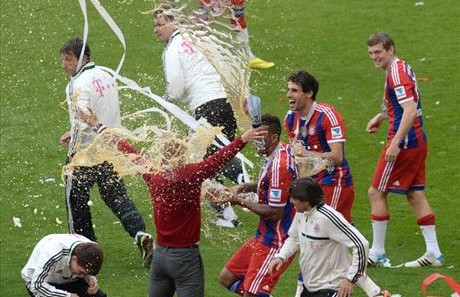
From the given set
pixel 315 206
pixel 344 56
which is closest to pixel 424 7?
pixel 344 56

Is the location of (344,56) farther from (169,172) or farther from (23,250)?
(169,172)

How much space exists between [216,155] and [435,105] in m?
6.89

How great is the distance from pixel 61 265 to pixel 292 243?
1704mm

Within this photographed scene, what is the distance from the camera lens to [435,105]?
1620cm

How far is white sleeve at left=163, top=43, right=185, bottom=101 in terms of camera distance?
43.2 ft

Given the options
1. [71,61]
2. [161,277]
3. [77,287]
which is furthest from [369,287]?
[71,61]

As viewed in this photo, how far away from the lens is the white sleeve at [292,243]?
33.2ft

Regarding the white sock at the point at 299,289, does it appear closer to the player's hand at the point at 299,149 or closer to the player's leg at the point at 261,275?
the player's leg at the point at 261,275

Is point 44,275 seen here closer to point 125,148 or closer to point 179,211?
point 179,211

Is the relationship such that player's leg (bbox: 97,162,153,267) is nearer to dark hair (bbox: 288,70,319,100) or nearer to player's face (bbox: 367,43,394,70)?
dark hair (bbox: 288,70,319,100)

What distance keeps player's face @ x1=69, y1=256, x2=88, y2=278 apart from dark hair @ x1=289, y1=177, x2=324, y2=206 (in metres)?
1.60

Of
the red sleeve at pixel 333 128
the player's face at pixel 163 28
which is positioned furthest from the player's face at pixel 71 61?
the red sleeve at pixel 333 128

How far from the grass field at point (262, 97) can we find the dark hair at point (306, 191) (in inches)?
74.5

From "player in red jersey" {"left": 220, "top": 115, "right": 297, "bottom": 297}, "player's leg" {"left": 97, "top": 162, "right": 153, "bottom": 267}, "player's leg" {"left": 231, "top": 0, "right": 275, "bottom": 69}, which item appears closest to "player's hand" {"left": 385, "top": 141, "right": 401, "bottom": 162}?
"player in red jersey" {"left": 220, "top": 115, "right": 297, "bottom": 297}
